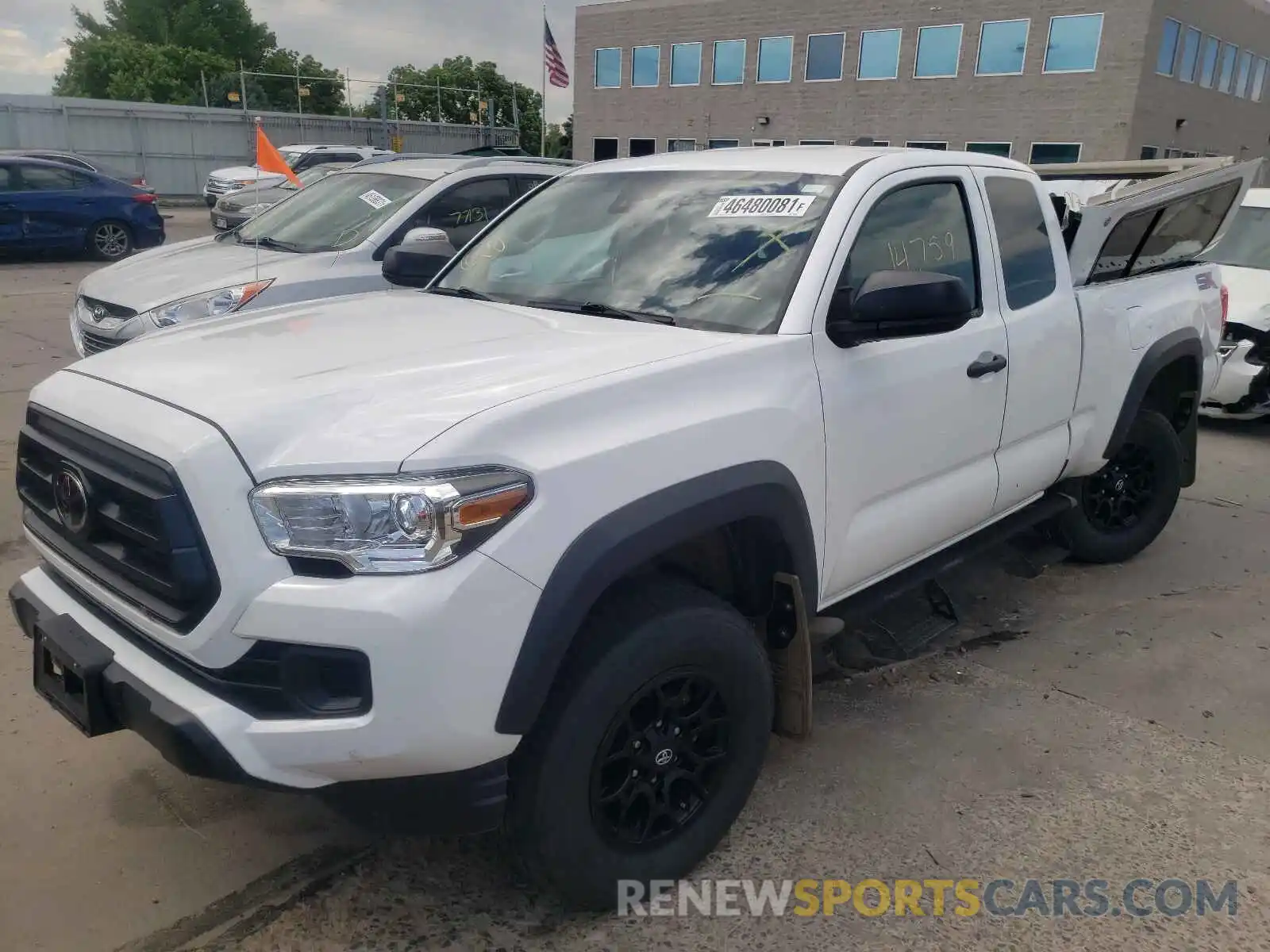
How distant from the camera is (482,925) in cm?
255

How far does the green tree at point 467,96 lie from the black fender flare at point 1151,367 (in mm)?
65971

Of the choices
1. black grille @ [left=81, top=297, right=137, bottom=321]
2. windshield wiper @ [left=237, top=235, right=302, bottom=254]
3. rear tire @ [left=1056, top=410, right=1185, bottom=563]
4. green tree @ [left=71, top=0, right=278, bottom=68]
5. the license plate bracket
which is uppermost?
green tree @ [left=71, top=0, right=278, bottom=68]

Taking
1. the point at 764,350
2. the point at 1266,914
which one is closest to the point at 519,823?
the point at 764,350

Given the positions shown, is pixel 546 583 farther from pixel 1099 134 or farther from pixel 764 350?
pixel 1099 134

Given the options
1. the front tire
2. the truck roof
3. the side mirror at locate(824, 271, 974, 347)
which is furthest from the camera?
the truck roof

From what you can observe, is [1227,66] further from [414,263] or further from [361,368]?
Answer: [361,368]

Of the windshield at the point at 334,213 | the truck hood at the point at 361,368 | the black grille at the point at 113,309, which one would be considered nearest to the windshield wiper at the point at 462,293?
the truck hood at the point at 361,368

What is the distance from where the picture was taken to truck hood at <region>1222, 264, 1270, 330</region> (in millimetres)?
7449

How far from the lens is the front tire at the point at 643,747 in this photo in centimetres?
225

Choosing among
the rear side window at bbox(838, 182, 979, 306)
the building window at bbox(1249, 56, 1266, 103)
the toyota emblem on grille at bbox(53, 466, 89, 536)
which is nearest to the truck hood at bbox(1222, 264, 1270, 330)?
the rear side window at bbox(838, 182, 979, 306)

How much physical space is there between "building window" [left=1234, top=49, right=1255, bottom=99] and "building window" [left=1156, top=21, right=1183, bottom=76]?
629cm

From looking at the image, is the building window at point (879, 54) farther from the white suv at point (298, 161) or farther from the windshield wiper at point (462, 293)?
the windshield wiper at point (462, 293)

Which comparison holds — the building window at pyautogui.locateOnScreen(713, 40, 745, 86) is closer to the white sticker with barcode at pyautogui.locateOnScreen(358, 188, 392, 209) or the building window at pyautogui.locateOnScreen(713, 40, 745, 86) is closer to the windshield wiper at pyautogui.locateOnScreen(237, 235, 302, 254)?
the white sticker with barcode at pyautogui.locateOnScreen(358, 188, 392, 209)

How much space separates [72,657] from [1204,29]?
3643 cm
